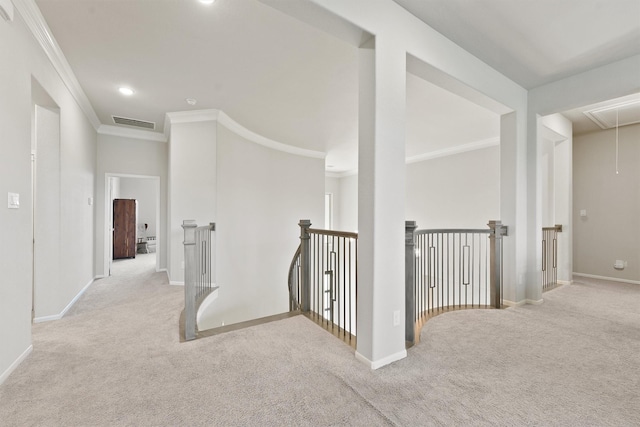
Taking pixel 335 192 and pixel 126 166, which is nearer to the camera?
pixel 126 166

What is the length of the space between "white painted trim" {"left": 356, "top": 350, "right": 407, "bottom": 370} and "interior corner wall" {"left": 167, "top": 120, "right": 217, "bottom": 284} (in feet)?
11.1

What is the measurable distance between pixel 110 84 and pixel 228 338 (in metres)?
3.38

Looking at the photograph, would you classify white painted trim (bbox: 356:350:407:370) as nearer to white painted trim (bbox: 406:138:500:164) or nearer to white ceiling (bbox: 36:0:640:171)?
white ceiling (bbox: 36:0:640:171)

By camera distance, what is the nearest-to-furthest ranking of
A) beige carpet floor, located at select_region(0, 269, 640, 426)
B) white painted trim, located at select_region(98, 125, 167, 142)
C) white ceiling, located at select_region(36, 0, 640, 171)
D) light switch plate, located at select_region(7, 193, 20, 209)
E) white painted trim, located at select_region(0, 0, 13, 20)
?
beige carpet floor, located at select_region(0, 269, 640, 426) → white painted trim, located at select_region(0, 0, 13, 20) → light switch plate, located at select_region(7, 193, 20, 209) → white ceiling, located at select_region(36, 0, 640, 171) → white painted trim, located at select_region(98, 125, 167, 142)

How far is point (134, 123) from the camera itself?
4906 mm

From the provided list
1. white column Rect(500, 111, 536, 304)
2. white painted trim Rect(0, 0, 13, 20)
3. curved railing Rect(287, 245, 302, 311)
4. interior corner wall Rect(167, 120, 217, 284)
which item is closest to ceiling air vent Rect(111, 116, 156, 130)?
interior corner wall Rect(167, 120, 217, 284)

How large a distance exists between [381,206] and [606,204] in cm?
559

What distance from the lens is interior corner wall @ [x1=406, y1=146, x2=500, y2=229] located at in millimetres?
5844

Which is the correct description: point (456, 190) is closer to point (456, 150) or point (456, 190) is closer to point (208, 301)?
point (456, 150)

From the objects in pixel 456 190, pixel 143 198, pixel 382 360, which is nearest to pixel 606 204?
pixel 456 190

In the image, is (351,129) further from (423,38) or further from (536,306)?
(536,306)

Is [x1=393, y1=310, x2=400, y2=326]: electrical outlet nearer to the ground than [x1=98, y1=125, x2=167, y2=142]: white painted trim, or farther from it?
nearer to the ground

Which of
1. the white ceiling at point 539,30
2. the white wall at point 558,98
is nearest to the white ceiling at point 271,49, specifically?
the white ceiling at point 539,30

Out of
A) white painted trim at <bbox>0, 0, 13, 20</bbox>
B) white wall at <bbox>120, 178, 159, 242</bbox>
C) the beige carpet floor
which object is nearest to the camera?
the beige carpet floor
